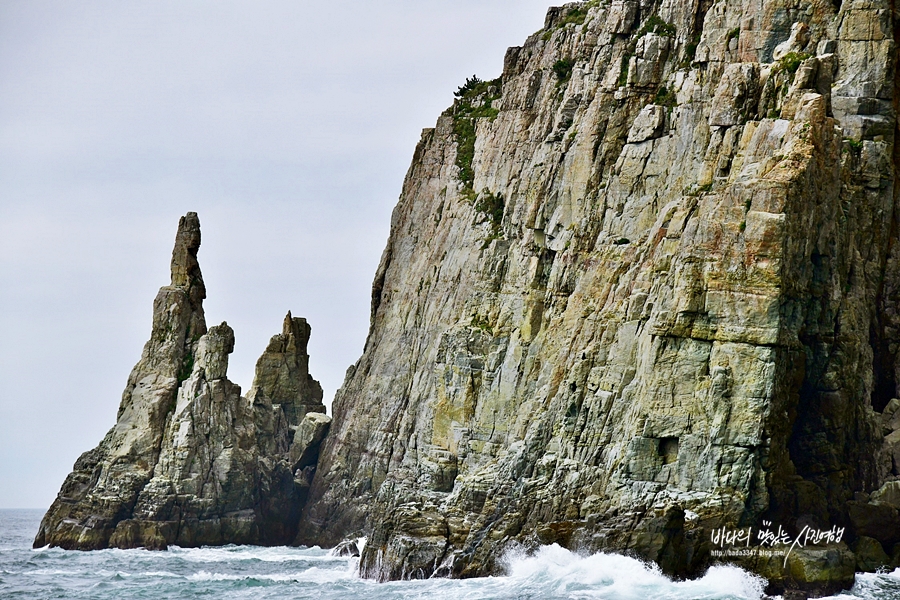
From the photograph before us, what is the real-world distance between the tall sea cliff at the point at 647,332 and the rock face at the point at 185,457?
0.23 m

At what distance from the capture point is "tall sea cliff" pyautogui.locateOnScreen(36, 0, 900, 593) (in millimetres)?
59812

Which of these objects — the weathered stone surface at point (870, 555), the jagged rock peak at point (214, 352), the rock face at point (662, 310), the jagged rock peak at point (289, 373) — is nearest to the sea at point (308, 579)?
the weathered stone surface at point (870, 555)

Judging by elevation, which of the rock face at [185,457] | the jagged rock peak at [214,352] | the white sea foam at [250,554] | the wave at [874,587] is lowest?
the wave at [874,587]

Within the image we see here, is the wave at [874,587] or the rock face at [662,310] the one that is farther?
the rock face at [662,310]

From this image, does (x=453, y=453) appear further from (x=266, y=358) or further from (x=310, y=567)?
(x=266, y=358)

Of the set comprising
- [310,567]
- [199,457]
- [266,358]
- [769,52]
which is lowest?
[310,567]

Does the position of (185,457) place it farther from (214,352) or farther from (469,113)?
(469,113)

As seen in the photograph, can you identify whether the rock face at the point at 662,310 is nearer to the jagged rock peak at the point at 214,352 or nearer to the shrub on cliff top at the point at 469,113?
the shrub on cliff top at the point at 469,113

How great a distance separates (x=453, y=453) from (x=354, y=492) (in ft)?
39.8

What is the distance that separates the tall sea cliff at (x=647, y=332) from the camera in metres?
59.8

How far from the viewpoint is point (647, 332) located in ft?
208

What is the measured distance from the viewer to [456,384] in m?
80.5

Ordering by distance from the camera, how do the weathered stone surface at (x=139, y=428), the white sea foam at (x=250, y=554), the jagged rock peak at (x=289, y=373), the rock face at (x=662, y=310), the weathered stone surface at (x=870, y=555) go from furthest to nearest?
the jagged rock peak at (x=289, y=373) < the weathered stone surface at (x=139, y=428) < the white sea foam at (x=250, y=554) < the weathered stone surface at (x=870, y=555) < the rock face at (x=662, y=310)

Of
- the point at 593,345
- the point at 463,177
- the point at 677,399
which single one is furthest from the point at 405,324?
the point at 677,399
